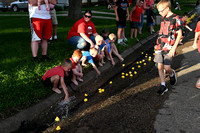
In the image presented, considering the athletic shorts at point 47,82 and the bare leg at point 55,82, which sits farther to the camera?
the athletic shorts at point 47,82

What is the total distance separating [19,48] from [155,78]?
4853 millimetres

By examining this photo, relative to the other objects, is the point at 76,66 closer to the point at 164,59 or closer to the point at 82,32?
the point at 82,32

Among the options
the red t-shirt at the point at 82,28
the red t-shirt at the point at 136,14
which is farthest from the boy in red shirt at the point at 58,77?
the red t-shirt at the point at 136,14

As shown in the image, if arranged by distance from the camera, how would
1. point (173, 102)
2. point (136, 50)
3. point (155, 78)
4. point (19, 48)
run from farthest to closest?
point (136, 50), point (19, 48), point (155, 78), point (173, 102)

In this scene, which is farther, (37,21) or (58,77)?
(37,21)

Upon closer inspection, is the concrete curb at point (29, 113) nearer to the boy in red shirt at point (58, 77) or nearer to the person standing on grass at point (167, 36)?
the boy in red shirt at point (58, 77)

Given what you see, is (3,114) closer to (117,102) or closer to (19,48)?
(117,102)

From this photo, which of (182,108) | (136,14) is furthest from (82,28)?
(136,14)

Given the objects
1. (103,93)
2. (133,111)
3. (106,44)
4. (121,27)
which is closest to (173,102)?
(133,111)

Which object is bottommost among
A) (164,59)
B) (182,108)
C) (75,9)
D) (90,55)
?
(182,108)

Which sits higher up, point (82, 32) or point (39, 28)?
point (39, 28)

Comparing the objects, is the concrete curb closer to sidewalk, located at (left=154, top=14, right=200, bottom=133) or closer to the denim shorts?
the denim shorts

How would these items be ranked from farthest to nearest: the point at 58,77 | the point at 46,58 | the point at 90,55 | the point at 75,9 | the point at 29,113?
the point at 75,9, the point at 46,58, the point at 90,55, the point at 58,77, the point at 29,113

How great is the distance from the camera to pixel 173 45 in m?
4.13
